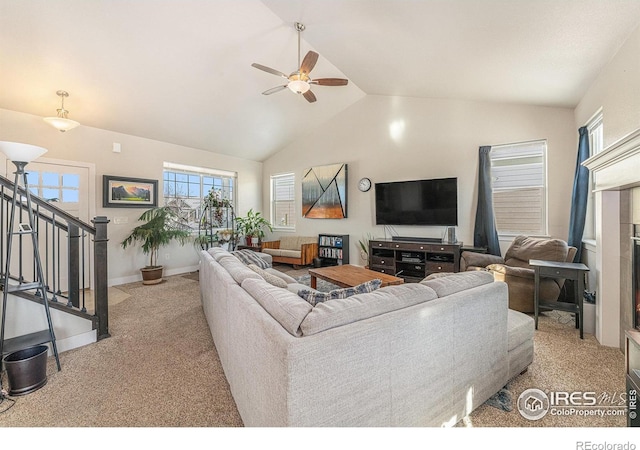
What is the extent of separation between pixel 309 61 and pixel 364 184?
2.89 meters

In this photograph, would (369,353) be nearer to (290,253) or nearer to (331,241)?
(331,241)

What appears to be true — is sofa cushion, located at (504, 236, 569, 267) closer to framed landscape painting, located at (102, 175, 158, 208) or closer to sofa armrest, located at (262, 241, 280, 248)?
sofa armrest, located at (262, 241, 280, 248)

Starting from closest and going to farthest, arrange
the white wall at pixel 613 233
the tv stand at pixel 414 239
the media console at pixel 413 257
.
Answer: the white wall at pixel 613 233 < the media console at pixel 413 257 < the tv stand at pixel 414 239

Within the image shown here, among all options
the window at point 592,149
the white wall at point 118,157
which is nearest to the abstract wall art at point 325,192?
the white wall at point 118,157

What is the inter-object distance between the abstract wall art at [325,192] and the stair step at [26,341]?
455 cm

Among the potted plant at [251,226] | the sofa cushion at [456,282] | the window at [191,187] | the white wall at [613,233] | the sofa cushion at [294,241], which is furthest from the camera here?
the potted plant at [251,226]

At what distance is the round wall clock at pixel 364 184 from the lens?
17.6 ft

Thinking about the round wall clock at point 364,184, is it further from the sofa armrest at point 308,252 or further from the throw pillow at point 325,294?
the throw pillow at point 325,294

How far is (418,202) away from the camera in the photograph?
4.68 meters

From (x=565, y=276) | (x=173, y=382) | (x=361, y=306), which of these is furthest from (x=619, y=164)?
(x=173, y=382)

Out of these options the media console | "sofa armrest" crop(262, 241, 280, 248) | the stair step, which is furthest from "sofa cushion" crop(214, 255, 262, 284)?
"sofa armrest" crop(262, 241, 280, 248)

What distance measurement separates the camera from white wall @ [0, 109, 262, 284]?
3.75 metres

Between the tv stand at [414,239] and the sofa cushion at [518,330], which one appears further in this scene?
the tv stand at [414,239]
